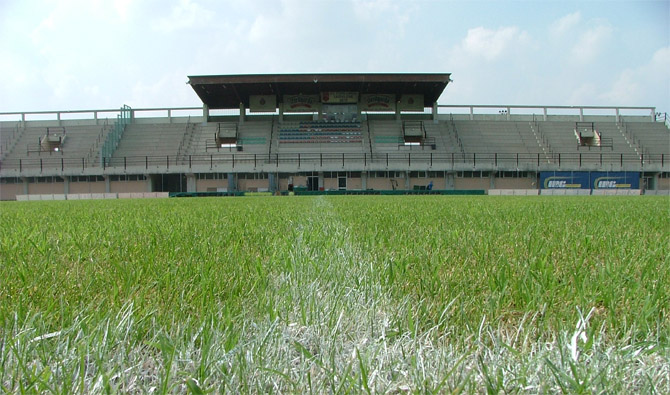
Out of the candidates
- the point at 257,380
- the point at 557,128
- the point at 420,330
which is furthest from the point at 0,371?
the point at 557,128

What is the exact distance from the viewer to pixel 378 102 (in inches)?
1383

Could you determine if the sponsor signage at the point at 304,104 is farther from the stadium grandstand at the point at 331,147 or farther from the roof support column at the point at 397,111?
the roof support column at the point at 397,111

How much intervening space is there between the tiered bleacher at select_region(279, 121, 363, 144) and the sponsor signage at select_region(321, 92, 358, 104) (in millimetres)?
1918

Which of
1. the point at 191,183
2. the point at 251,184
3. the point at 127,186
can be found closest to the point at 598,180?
the point at 251,184

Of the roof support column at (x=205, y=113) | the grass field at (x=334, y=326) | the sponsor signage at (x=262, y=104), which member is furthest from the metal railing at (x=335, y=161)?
the grass field at (x=334, y=326)

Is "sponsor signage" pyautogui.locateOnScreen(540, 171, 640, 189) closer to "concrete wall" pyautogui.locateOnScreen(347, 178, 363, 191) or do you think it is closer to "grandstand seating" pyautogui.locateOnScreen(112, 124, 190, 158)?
"concrete wall" pyautogui.locateOnScreen(347, 178, 363, 191)

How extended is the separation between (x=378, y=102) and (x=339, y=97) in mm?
3598

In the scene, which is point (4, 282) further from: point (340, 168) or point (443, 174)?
point (443, 174)

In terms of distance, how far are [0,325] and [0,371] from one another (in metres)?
0.32

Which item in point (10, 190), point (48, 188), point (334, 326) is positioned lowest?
point (334, 326)

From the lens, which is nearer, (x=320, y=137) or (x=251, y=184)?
(x=251, y=184)

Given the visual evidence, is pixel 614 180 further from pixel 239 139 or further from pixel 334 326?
pixel 334 326

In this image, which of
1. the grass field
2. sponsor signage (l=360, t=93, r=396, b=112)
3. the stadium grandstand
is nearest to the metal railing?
the stadium grandstand

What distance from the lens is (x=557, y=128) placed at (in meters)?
34.4
